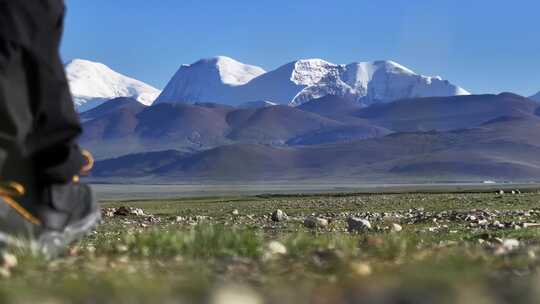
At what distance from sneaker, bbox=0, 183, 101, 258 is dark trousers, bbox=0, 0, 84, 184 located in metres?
0.13

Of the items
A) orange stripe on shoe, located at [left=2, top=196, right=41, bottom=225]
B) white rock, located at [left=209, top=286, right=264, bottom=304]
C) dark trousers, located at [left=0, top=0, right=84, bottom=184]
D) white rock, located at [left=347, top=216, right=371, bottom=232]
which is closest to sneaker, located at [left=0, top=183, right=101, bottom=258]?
orange stripe on shoe, located at [left=2, top=196, right=41, bottom=225]

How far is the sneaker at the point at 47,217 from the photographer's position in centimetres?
582

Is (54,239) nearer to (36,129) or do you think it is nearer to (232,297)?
(36,129)

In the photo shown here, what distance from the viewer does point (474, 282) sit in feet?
12.4

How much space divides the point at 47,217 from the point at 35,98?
89 centimetres

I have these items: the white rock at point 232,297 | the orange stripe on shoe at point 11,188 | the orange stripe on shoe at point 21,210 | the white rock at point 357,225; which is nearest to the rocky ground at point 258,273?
the white rock at point 232,297

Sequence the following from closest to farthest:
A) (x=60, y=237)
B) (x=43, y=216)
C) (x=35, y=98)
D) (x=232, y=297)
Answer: (x=232, y=297)
(x=35, y=98)
(x=43, y=216)
(x=60, y=237)

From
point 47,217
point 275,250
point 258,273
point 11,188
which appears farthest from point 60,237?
point 258,273

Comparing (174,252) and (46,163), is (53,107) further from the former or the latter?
(174,252)

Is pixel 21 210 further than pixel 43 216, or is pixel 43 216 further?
pixel 43 216

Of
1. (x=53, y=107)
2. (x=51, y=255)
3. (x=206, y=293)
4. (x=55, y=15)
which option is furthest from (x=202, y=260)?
(x=206, y=293)

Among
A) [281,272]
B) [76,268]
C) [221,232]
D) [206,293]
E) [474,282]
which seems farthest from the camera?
[221,232]

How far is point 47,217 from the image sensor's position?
6027mm

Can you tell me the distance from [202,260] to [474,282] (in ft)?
9.00
